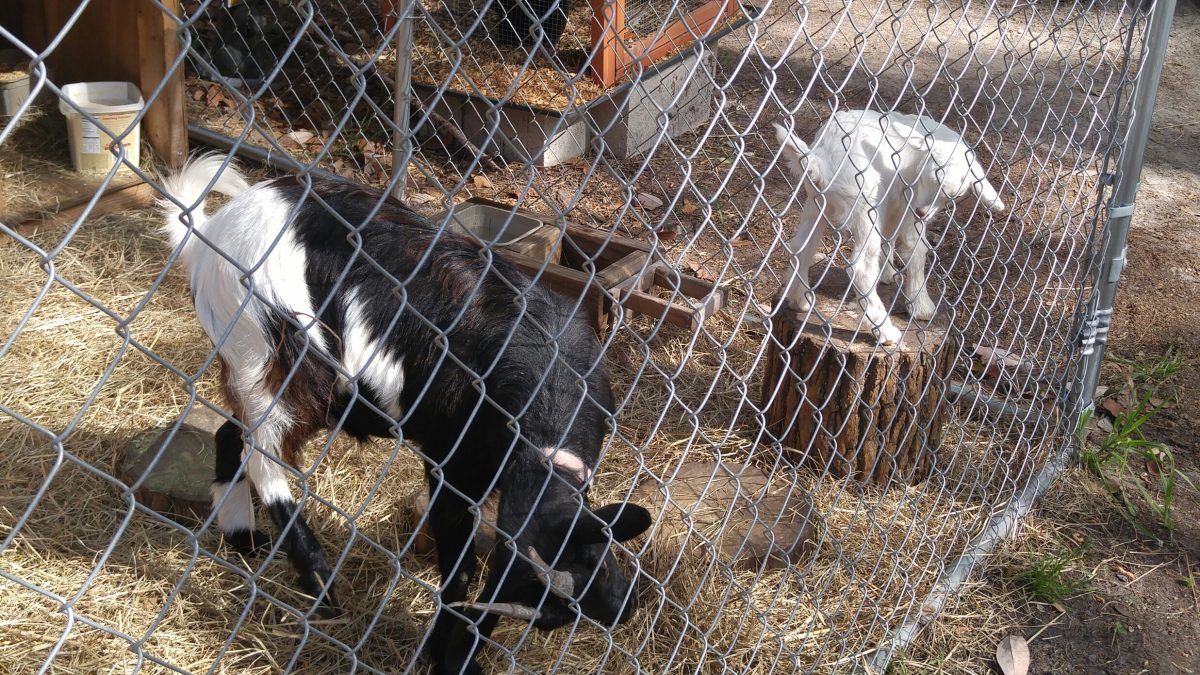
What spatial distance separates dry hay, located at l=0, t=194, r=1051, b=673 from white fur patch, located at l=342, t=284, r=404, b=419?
0.35m

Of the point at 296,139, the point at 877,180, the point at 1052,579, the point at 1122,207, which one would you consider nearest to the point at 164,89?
the point at 296,139

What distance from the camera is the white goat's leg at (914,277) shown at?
11.7ft

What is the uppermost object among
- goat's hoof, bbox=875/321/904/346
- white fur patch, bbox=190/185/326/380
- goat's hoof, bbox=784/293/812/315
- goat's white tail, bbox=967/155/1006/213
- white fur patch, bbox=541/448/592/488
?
goat's white tail, bbox=967/155/1006/213

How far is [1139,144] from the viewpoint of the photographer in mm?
3256

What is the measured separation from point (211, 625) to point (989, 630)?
231 cm

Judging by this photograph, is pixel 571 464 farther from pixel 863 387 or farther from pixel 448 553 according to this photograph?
pixel 863 387

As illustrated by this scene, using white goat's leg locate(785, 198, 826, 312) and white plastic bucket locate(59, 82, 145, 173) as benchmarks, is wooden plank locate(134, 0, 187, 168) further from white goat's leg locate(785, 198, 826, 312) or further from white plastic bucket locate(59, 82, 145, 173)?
white goat's leg locate(785, 198, 826, 312)

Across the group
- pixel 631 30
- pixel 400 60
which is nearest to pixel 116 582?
pixel 400 60

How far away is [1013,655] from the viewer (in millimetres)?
2945

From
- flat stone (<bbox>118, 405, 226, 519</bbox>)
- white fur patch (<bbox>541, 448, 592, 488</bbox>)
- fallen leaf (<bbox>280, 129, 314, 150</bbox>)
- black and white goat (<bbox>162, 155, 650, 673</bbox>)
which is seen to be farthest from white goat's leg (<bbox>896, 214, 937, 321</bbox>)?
fallen leaf (<bbox>280, 129, 314, 150</bbox>)

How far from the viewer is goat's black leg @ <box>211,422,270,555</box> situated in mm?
3059

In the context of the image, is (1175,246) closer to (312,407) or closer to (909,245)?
(909,245)

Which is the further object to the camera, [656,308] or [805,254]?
[656,308]

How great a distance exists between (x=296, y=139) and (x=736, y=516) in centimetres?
378
